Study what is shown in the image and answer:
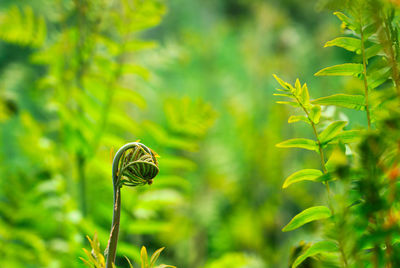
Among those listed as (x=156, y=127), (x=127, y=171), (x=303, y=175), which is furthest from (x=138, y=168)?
(x=156, y=127)

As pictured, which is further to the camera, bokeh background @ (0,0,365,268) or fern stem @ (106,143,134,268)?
bokeh background @ (0,0,365,268)

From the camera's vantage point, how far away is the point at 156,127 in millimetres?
682

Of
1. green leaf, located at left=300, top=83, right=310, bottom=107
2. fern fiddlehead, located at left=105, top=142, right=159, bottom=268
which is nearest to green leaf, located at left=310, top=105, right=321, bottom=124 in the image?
green leaf, located at left=300, top=83, right=310, bottom=107

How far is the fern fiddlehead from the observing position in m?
0.24

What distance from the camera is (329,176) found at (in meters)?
0.24

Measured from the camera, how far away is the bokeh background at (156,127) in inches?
26.2

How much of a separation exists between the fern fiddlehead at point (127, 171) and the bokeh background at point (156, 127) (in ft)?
0.04

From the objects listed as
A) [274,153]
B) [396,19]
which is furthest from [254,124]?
[396,19]

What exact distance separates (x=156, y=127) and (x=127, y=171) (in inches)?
17.1

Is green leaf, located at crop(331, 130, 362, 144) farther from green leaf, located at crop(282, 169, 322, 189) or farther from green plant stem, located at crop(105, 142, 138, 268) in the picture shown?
green plant stem, located at crop(105, 142, 138, 268)

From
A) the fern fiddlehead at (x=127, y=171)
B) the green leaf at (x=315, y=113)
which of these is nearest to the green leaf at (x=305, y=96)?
the green leaf at (x=315, y=113)

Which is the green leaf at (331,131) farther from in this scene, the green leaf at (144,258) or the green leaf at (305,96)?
the green leaf at (144,258)

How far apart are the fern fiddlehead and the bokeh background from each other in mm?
14

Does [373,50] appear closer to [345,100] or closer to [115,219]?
[345,100]
